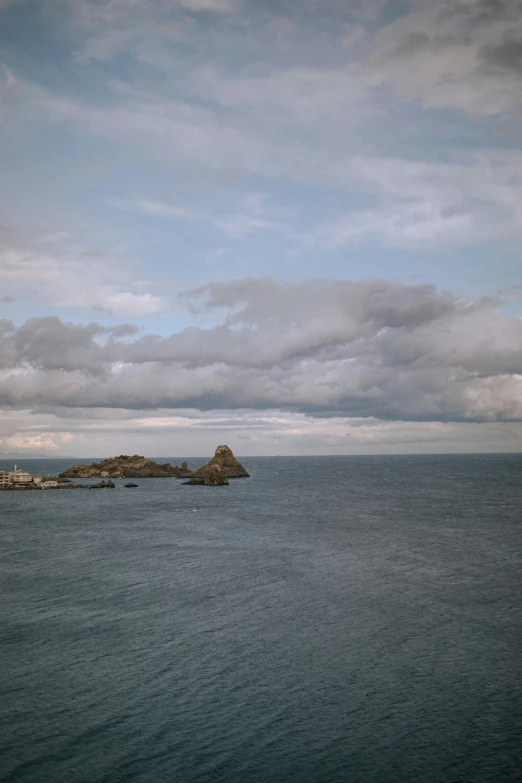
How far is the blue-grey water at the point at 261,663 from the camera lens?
103 ft

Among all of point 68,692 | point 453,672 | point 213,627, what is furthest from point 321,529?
point 68,692

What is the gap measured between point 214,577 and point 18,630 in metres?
26.7

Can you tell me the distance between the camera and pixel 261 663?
44438 mm

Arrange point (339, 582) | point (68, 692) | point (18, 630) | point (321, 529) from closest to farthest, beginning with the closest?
point (68, 692), point (18, 630), point (339, 582), point (321, 529)

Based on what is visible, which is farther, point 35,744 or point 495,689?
point 495,689

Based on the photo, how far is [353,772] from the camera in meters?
30.0

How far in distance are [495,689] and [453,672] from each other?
342 centimetres

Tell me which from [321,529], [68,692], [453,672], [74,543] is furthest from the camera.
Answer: [321,529]

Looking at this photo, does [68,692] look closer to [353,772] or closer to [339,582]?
[353,772]

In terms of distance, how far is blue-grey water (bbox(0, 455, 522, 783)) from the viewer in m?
31.3

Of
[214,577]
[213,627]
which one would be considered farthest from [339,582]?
[213,627]

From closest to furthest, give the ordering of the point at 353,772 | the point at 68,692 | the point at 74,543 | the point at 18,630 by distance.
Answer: the point at 353,772
the point at 68,692
the point at 18,630
the point at 74,543

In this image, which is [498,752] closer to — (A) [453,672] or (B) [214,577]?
(A) [453,672]

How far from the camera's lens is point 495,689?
130 ft
